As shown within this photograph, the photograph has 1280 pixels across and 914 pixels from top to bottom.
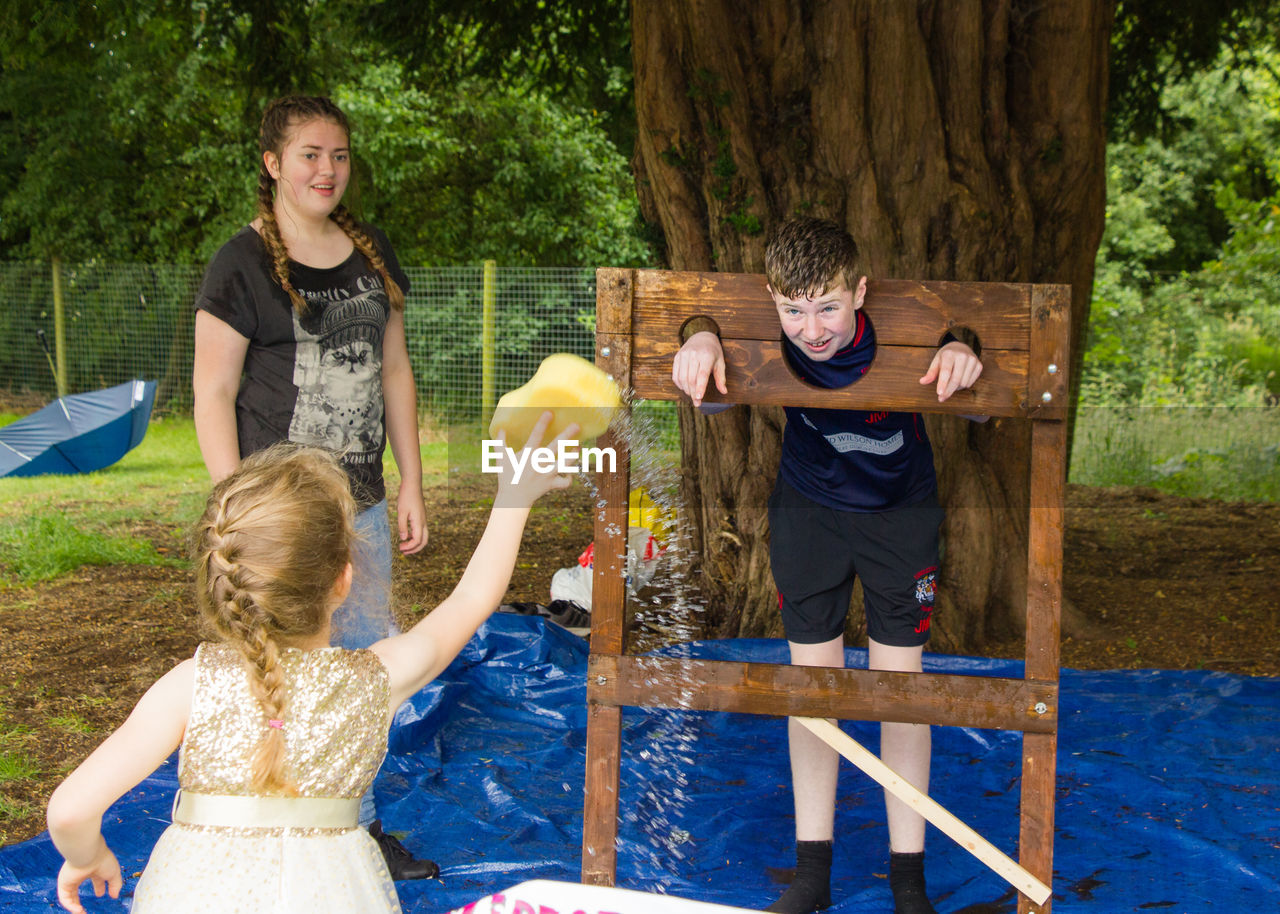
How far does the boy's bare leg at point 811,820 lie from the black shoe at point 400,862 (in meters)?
0.83

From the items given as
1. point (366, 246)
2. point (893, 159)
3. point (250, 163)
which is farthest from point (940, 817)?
point (250, 163)

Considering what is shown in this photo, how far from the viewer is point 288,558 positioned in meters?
1.52

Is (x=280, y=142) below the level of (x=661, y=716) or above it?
above

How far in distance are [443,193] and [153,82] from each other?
349 centimetres

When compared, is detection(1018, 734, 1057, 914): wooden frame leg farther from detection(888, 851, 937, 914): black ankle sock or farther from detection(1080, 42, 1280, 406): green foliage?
detection(1080, 42, 1280, 406): green foliage

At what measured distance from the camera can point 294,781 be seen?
1.54m

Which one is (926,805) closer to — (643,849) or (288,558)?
(643,849)

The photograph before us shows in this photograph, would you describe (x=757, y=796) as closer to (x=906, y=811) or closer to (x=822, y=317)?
(x=906, y=811)

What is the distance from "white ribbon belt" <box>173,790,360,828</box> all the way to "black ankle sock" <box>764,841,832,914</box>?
133 cm

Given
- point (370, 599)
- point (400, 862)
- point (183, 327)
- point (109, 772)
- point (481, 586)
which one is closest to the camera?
point (109, 772)

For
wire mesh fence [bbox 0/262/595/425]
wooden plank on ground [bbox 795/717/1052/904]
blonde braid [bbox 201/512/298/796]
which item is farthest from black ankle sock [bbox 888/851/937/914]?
wire mesh fence [bbox 0/262/595/425]

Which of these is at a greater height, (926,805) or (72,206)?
(72,206)

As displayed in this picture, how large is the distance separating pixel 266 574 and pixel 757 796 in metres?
2.12

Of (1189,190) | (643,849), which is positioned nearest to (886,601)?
(643,849)
